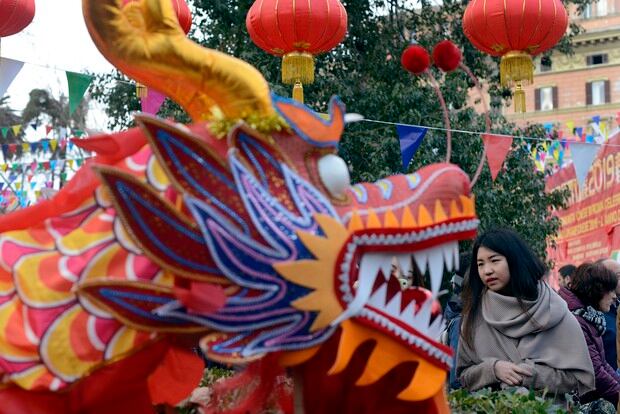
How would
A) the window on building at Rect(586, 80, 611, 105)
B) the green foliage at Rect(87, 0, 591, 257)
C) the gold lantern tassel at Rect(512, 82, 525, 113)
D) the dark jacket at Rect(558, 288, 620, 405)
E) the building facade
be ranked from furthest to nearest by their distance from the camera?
the window on building at Rect(586, 80, 611, 105) < the building facade < the green foliage at Rect(87, 0, 591, 257) < the gold lantern tassel at Rect(512, 82, 525, 113) < the dark jacket at Rect(558, 288, 620, 405)

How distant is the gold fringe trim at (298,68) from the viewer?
6.56m

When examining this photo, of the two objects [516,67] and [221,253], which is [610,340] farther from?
[221,253]

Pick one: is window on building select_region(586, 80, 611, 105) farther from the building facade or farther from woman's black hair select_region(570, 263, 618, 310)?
woman's black hair select_region(570, 263, 618, 310)

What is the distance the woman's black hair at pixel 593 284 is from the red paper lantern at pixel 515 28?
2008 mm

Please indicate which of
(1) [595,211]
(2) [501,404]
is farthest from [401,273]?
(1) [595,211]

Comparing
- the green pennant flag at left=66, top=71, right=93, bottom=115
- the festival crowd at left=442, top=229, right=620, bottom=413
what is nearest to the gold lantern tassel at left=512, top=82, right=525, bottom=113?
the green pennant flag at left=66, top=71, right=93, bottom=115

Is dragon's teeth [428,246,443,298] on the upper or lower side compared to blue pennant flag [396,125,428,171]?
lower

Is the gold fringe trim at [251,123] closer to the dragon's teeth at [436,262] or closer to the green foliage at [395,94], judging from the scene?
the dragon's teeth at [436,262]

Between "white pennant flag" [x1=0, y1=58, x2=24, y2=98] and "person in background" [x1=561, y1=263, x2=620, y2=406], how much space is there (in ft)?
11.9

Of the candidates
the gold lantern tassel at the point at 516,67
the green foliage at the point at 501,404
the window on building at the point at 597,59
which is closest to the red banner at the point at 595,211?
the gold lantern tassel at the point at 516,67

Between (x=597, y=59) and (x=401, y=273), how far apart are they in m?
34.2

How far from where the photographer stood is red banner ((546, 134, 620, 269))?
12.6m

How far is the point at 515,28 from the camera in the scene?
21.5ft

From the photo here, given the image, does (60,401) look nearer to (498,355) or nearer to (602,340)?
(498,355)
